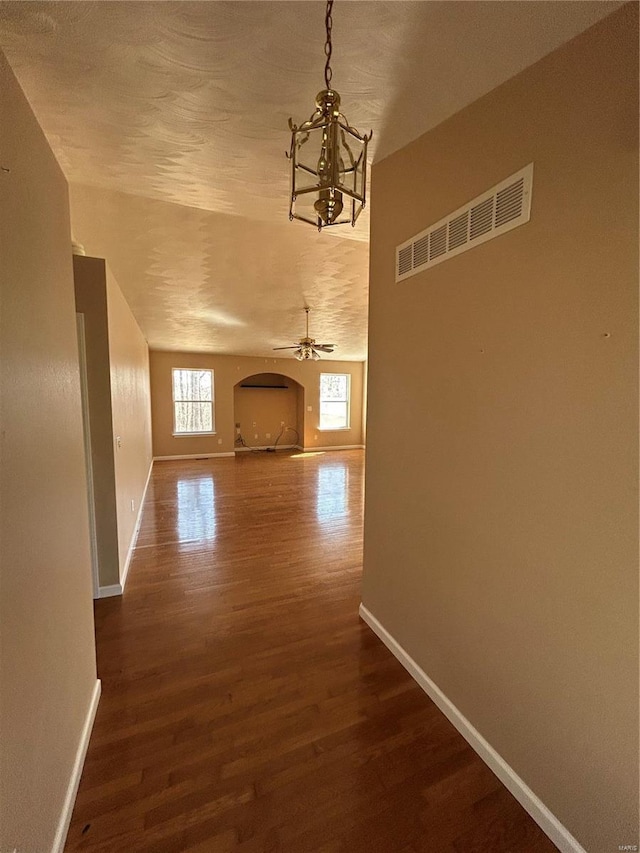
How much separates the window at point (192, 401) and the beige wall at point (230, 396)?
135mm

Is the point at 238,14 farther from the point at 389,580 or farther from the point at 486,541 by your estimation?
the point at 389,580

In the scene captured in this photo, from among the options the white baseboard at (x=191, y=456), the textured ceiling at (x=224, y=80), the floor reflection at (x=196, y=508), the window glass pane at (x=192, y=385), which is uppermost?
the textured ceiling at (x=224, y=80)

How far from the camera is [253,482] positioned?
18.9ft

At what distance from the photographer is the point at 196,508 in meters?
4.42

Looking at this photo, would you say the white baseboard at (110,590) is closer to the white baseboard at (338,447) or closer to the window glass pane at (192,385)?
the window glass pane at (192,385)

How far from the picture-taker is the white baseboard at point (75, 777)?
3.44 ft

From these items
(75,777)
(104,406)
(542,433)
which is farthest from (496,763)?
(104,406)

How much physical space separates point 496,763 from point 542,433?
1.29 meters

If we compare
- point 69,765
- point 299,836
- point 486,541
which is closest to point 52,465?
point 69,765

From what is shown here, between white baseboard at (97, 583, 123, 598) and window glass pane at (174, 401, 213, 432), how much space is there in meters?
5.55

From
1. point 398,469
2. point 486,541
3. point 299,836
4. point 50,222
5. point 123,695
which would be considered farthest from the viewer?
point 398,469

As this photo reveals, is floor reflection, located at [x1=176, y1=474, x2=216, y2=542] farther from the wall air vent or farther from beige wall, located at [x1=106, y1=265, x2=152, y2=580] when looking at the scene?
the wall air vent

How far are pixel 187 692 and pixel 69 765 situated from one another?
54cm

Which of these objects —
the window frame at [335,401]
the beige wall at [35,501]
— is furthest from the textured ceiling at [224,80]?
the window frame at [335,401]
